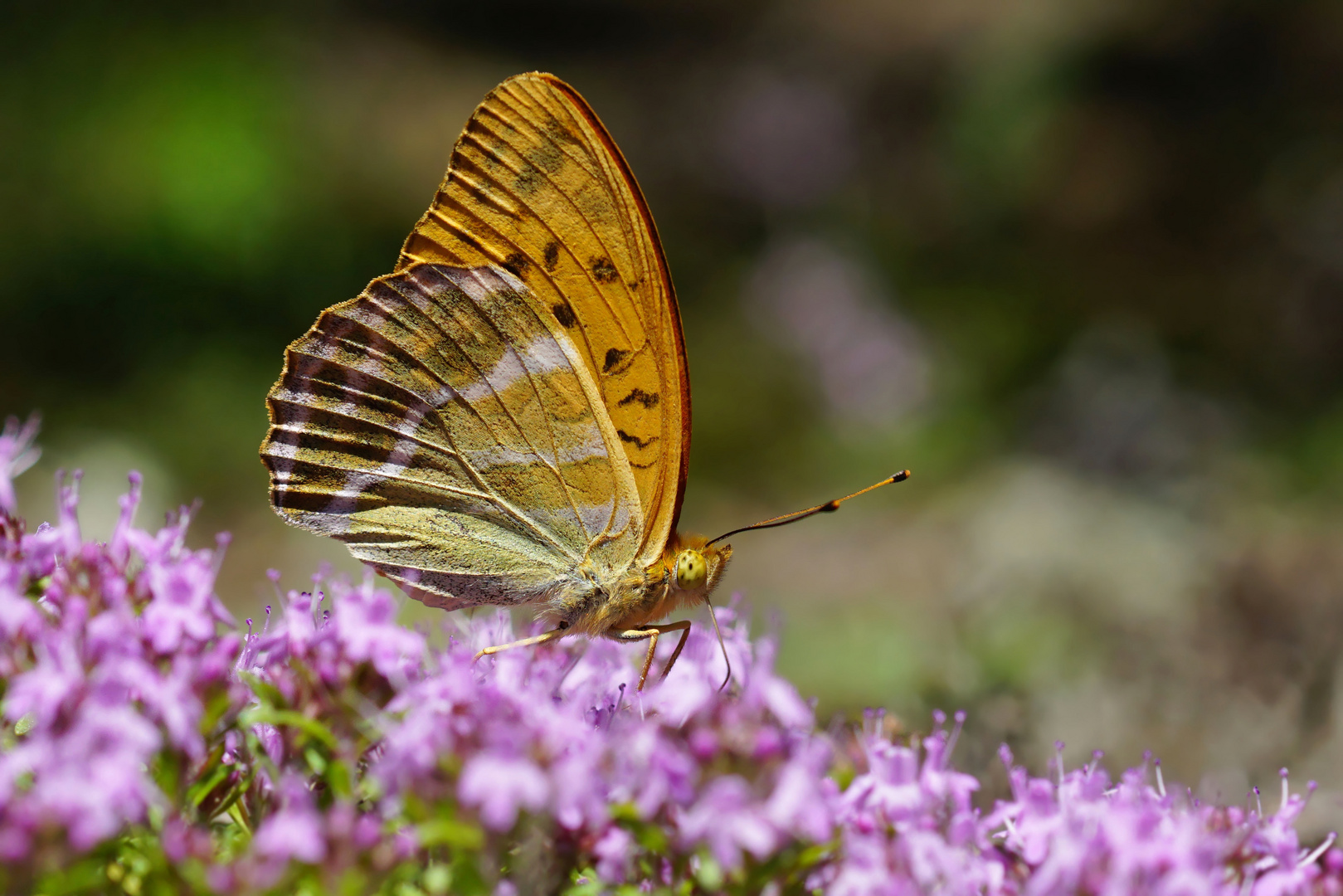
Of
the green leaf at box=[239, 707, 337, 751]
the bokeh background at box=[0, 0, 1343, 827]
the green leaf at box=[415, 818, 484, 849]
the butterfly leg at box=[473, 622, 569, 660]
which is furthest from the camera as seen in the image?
the bokeh background at box=[0, 0, 1343, 827]

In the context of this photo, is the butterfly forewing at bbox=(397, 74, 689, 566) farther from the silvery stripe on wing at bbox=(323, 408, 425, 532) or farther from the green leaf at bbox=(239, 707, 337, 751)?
the green leaf at bbox=(239, 707, 337, 751)

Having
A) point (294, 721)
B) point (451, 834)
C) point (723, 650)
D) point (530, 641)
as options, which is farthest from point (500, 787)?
point (723, 650)

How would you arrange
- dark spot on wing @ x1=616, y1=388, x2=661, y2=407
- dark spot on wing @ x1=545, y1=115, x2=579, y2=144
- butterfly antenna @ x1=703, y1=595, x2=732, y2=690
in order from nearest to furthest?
butterfly antenna @ x1=703, y1=595, x2=732, y2=690, dark spot on wing @ x1=545, y1=115, x2=579, y2=144, dark spot on wing @ x1=616, y1=388, x2=661, y2=407

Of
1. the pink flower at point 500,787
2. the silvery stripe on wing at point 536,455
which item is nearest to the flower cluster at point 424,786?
the pink flower at point 500,787

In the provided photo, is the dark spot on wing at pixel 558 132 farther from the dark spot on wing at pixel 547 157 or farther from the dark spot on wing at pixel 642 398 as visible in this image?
the dark spot on wing at pixel 642 398

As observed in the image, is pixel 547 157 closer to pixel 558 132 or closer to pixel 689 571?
pixel 558 132

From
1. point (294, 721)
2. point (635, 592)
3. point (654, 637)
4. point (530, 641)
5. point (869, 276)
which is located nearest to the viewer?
point (294, 721)

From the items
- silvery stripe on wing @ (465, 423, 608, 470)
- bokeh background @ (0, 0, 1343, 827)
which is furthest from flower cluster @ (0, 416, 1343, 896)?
bokeh background @ (0, 0, 1343, 827)
